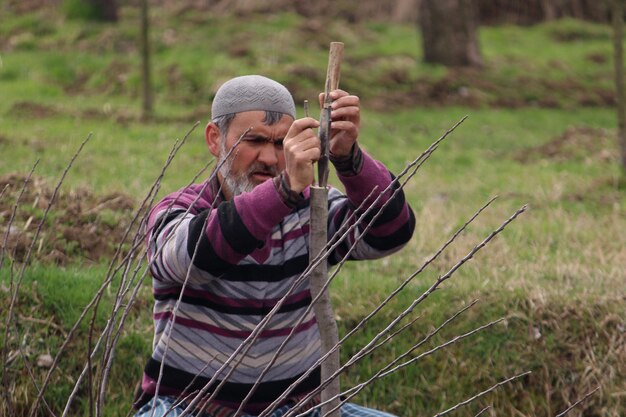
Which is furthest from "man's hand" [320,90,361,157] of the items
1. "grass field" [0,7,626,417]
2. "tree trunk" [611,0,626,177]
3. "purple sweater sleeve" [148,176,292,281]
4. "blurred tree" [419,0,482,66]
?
"blurred tree" [419,0,482,66]

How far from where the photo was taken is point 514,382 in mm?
4578

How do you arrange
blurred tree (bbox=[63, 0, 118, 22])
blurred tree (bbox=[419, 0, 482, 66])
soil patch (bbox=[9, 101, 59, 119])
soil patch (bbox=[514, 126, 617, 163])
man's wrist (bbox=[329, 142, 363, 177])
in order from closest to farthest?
man's wrist (bbox=[329, 142, 363, 177]), soil patch (bbox=[514, 126, 617, 163]), soil patch (bbox=[9, 101, 59, 119]), blurred tree (bbox=[419, 0, 482, 66]), blurred tree (bbox=[63, 0, 118, 22])

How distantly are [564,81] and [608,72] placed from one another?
126 centimetres

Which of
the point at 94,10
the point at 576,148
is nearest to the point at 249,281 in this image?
the point at 576,148

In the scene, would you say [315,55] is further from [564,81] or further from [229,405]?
[229,405]

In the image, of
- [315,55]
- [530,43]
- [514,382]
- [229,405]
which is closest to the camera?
[229,405]

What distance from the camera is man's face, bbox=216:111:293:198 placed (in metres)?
3.07

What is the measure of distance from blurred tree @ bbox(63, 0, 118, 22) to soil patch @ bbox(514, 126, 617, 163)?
785cm

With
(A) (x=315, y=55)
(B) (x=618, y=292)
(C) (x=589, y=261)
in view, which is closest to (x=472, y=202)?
(C) (x=589, y=261)

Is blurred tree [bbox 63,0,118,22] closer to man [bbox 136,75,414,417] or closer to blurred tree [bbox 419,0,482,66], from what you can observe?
blurred tree [bbox 419,0,482,66]

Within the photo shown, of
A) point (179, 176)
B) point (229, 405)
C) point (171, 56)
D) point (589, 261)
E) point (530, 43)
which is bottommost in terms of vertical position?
point (530, 43)

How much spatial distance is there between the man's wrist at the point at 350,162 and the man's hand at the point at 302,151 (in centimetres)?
35

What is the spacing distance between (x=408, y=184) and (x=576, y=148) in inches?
105

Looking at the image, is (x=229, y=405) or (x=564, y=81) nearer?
(x=229, y=405)
